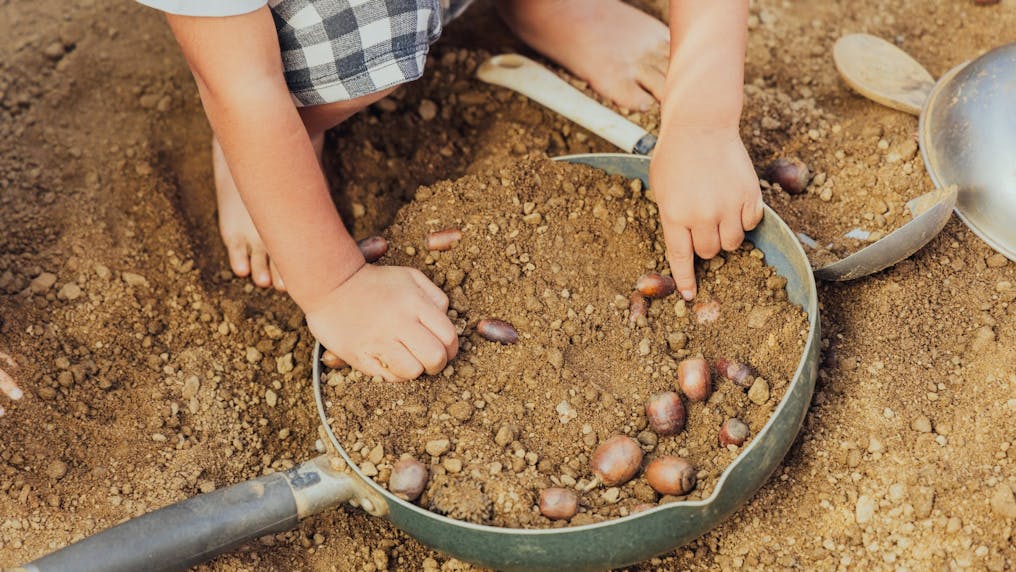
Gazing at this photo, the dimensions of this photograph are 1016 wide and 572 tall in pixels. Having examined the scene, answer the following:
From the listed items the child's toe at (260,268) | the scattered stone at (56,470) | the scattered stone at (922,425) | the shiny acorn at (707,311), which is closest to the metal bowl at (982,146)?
the scattered stone at (922,425)

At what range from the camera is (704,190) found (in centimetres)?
Result: 148

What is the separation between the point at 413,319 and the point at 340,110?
15.6 inches

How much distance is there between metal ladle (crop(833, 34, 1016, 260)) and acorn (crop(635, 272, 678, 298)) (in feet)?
1.61

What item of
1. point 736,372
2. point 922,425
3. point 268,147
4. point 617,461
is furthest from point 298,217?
point 922,425

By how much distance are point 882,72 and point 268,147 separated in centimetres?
119

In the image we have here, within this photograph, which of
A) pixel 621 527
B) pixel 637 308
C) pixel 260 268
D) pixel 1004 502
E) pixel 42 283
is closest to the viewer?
pixel 621 527

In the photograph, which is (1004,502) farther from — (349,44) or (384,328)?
(349,44)

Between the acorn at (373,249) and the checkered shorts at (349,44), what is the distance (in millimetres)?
233

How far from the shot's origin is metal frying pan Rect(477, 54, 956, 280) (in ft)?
4.92

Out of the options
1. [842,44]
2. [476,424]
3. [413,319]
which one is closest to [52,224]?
[413,319]

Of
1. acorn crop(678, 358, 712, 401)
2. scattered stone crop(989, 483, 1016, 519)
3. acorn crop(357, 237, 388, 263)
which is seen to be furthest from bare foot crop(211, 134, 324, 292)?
scattered stone crop(989, 483, 1016, 519)

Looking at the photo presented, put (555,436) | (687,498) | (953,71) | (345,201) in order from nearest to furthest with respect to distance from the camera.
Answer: (687,498), (555,436), (953,71), (345,201)

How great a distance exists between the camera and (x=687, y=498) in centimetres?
132

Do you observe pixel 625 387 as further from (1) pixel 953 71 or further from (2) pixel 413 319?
(1) pixel 953 71
